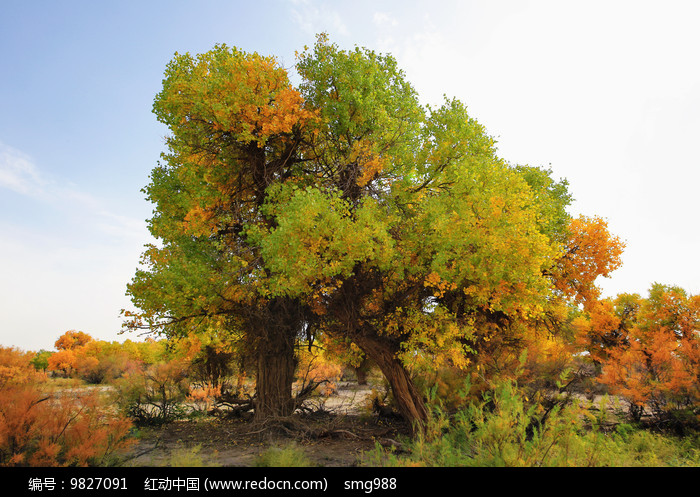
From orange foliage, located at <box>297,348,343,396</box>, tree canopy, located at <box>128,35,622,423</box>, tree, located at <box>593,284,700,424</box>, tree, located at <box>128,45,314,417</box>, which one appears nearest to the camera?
tree canopy, located at <box>128,35,622,423</box>

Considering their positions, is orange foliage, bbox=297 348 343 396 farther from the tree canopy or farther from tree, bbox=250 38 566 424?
tree, bbox=250 38 566 424

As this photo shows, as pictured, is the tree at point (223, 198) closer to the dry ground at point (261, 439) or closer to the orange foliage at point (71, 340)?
the dry ground at point (261, 439)

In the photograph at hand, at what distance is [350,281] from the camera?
11.6m

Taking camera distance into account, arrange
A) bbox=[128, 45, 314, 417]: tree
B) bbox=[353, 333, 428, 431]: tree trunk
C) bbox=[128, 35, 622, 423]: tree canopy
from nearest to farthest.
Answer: bbox=[128, 35, 622, 423]: tree canopy
bbox=[128, 45, 314, 417]: tree
bbox=[353, 333, 428, 431]: tree trunk

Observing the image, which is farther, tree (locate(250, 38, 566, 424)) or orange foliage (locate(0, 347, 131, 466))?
tree (locate(250, 38, 566, 424))

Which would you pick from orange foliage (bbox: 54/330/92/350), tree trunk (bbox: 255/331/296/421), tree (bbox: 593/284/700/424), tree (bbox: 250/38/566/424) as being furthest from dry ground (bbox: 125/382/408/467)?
orange foliage (bbox: 54/330/92/350)
